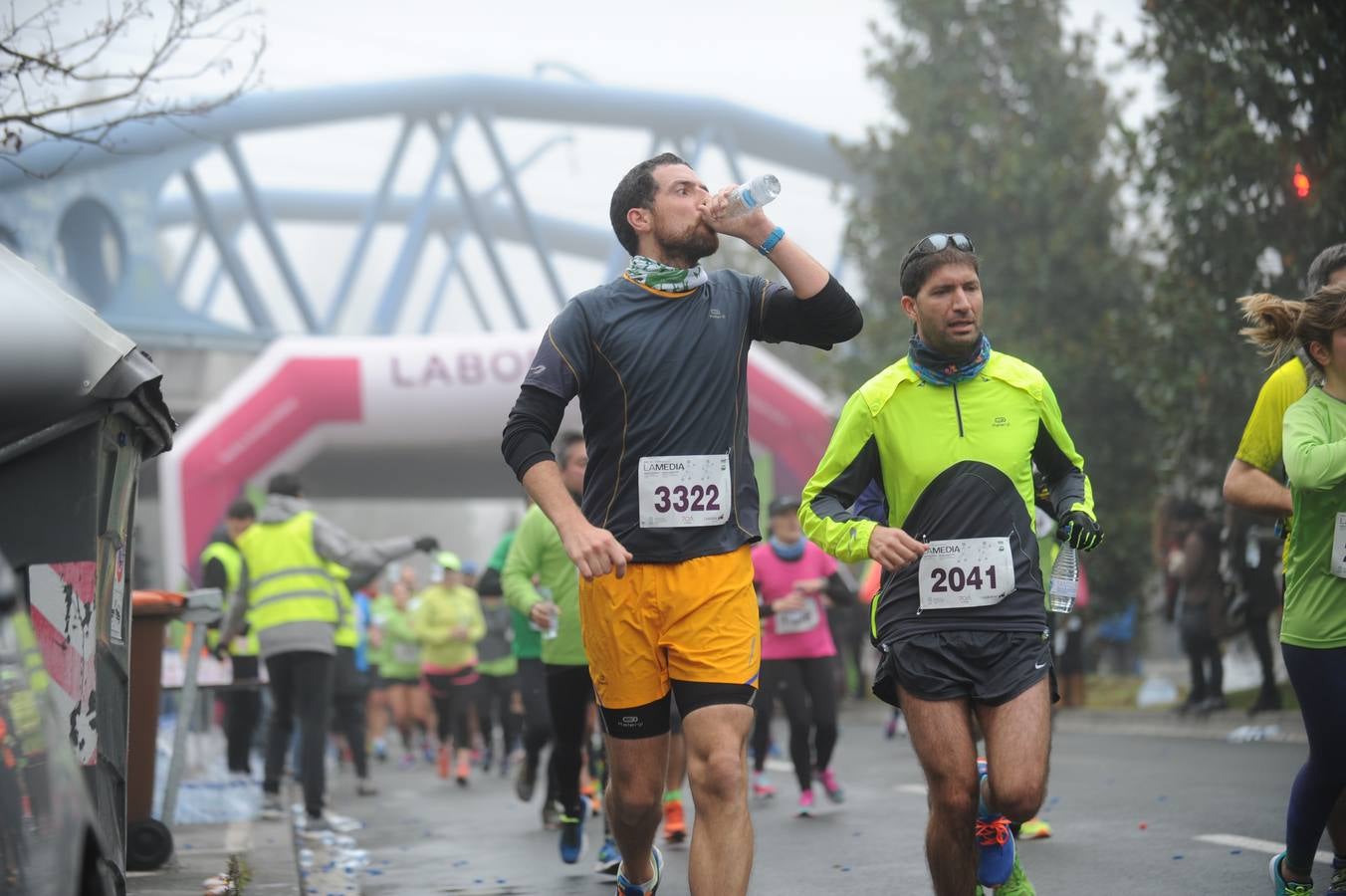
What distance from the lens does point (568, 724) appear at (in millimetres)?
Result: 8695

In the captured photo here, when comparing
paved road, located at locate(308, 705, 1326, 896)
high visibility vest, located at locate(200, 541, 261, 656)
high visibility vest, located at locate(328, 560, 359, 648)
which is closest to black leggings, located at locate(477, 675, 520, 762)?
high visibility vest, located at locate(328, 560, 359, 648)

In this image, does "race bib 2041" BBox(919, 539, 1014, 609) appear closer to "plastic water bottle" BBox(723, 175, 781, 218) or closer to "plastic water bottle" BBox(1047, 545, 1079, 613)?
"plastic water bottle" BBox(1047, 545, 1079, 613)

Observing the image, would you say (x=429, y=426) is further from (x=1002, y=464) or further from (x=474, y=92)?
(x=474, y=92)

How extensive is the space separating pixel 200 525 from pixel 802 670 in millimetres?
13443

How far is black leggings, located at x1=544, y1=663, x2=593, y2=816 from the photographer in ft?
28.3

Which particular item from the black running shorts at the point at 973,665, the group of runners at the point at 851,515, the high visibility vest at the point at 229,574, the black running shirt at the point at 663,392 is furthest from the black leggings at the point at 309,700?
the black running shorts at the point at 973,665

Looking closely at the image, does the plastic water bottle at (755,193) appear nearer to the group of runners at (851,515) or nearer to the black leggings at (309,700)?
the group of runners at (851,515)

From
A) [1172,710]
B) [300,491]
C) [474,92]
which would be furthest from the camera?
[474,92]

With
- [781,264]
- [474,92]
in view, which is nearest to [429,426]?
[781,264]

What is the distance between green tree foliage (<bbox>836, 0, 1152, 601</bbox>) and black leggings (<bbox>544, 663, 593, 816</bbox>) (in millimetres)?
14321

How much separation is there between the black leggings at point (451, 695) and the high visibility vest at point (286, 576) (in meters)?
4.55

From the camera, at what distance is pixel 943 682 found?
5078 mm

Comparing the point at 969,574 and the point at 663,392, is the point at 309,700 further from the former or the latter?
the point at 969,574

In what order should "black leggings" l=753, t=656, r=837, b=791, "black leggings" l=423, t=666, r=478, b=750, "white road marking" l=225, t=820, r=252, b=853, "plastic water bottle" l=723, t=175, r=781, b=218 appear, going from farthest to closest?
"black leggings" l=423, t=666, r=478, b=750 → "black leggings" l=753, t=656, r=837, b=791 → "white road marking" l=225, t=820, r=252, b=853 → "plastic water bottle" l=723, t=175, r=781, b=218
